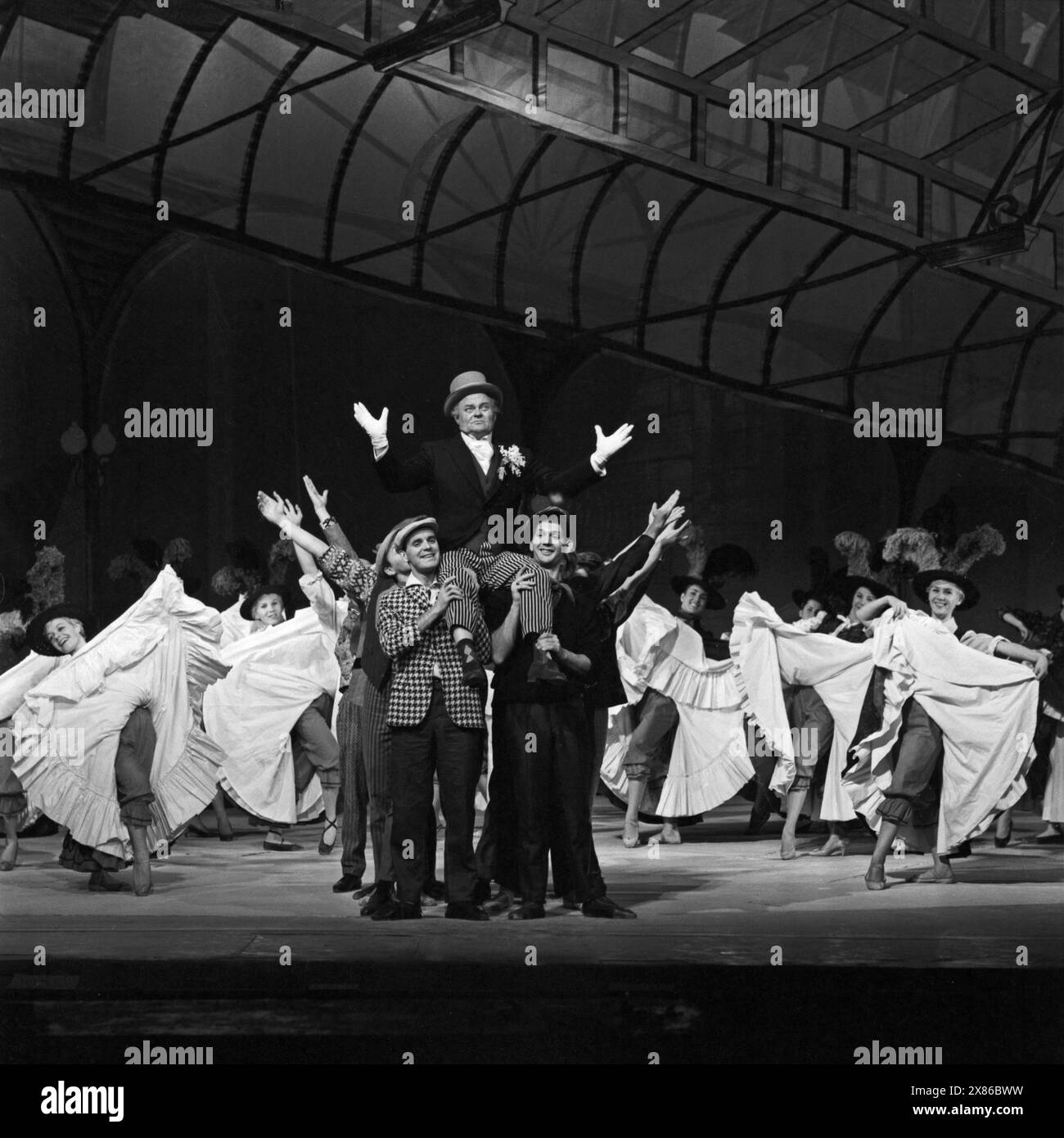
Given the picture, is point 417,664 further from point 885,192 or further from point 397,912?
point 885,192

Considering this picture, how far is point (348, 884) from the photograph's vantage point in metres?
7.62

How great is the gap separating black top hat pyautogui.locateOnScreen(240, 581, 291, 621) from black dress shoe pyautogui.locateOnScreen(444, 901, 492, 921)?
7.35 feet

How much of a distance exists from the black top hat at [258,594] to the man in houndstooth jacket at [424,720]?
5.66 feet

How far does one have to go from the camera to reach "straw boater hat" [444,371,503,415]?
294 inches

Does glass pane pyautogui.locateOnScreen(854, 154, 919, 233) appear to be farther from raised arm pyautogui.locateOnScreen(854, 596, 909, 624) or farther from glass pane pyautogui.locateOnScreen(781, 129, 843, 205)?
raised arm pyautogui.locateOnScreen(854, 596, 909, 624)

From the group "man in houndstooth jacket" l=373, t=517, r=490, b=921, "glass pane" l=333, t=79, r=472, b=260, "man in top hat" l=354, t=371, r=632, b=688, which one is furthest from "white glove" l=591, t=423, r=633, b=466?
"glass pane" l=333, t=79, r=472, b=260

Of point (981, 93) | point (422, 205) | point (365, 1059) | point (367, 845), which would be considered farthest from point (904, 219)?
point (365, 1059)

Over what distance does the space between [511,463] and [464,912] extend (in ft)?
6.43

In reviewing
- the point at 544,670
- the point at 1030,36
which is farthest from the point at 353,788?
the point at 1030,36

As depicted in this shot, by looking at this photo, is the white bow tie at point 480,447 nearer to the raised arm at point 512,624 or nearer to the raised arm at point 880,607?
the raised arm at point 512,624

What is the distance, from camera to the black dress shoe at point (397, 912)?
6.96 m

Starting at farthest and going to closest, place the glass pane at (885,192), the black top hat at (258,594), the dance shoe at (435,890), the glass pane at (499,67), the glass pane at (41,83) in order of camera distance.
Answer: the glass pane at (885,192) < the black top hat at (258,594) < the glass pane at (499,67) < the glass pane at (41,83) < the dance shoe at (435,890)

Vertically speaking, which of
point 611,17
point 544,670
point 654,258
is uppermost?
point 611,17

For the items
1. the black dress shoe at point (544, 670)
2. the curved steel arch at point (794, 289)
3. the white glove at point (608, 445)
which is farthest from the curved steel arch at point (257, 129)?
the black dress shoe at point (544, 670)
